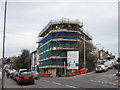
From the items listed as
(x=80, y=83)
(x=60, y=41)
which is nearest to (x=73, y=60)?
(x=60, y=41)

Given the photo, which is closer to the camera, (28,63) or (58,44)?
(58,44)

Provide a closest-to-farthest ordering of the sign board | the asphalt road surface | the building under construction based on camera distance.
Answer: the asphalt road surface, the sign board, the building under construction

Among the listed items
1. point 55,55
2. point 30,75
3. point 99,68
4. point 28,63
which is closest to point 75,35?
point 55,55

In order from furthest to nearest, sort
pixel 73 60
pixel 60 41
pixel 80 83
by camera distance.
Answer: pixel 60 41 → pixel 73 60 → pixel 80 83

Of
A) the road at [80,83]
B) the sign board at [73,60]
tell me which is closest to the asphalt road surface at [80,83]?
the road at [80,83]

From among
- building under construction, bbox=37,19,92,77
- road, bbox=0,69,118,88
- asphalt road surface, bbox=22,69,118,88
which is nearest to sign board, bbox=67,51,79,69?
asphalt road surface, bbox=22,69,118,88

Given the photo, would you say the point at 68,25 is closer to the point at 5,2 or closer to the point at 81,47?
the point at 81,47

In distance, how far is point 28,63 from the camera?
9512cm

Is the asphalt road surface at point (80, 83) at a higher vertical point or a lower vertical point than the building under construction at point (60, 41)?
lower

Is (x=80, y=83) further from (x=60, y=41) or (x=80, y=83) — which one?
(x=60, y=41)

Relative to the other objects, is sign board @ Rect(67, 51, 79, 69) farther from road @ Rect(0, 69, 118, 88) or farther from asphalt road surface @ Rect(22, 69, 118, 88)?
road @ Rect(0, 69, 118, 88)

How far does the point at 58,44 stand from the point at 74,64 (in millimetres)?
20754

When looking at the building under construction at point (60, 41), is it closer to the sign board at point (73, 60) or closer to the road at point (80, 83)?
the sign board at point (73, 60)

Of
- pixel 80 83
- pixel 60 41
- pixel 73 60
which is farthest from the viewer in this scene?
pixel 60 41
